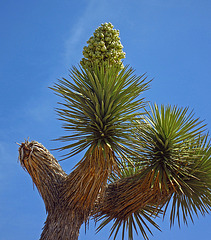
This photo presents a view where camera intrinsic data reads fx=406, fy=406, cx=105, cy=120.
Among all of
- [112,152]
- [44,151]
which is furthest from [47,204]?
[112,152]

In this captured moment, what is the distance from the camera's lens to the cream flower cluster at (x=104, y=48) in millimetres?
5523

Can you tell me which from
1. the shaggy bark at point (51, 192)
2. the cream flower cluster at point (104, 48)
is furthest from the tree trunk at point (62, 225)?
the cream flower cluster at point (104, 48)

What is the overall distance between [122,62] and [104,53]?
0.28m

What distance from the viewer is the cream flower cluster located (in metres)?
5.52

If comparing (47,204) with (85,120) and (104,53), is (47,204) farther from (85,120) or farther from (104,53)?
(104,53)

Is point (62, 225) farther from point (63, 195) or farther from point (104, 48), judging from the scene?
point (104, 48)

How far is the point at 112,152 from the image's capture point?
5.03 metres

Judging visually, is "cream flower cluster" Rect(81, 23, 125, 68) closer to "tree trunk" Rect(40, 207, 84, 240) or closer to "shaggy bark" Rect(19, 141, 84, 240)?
"shaggy bark" Rect(19, 141, 84, 240)

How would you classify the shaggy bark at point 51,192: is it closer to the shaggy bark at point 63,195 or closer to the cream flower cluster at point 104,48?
the shaggy bark at point 63,195

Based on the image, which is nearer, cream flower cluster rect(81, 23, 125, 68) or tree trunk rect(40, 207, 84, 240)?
tree trunk rect(40, 207, 84, 240)

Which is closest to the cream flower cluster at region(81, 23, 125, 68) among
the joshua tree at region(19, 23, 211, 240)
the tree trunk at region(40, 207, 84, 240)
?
the joshua tree at region(19, 23, 211, 240)

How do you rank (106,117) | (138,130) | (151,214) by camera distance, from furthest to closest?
(151,214), (138,130), (106,117)

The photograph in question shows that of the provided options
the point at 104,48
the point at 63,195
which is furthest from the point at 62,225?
the point at 104,48

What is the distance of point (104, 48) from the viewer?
550 cm
